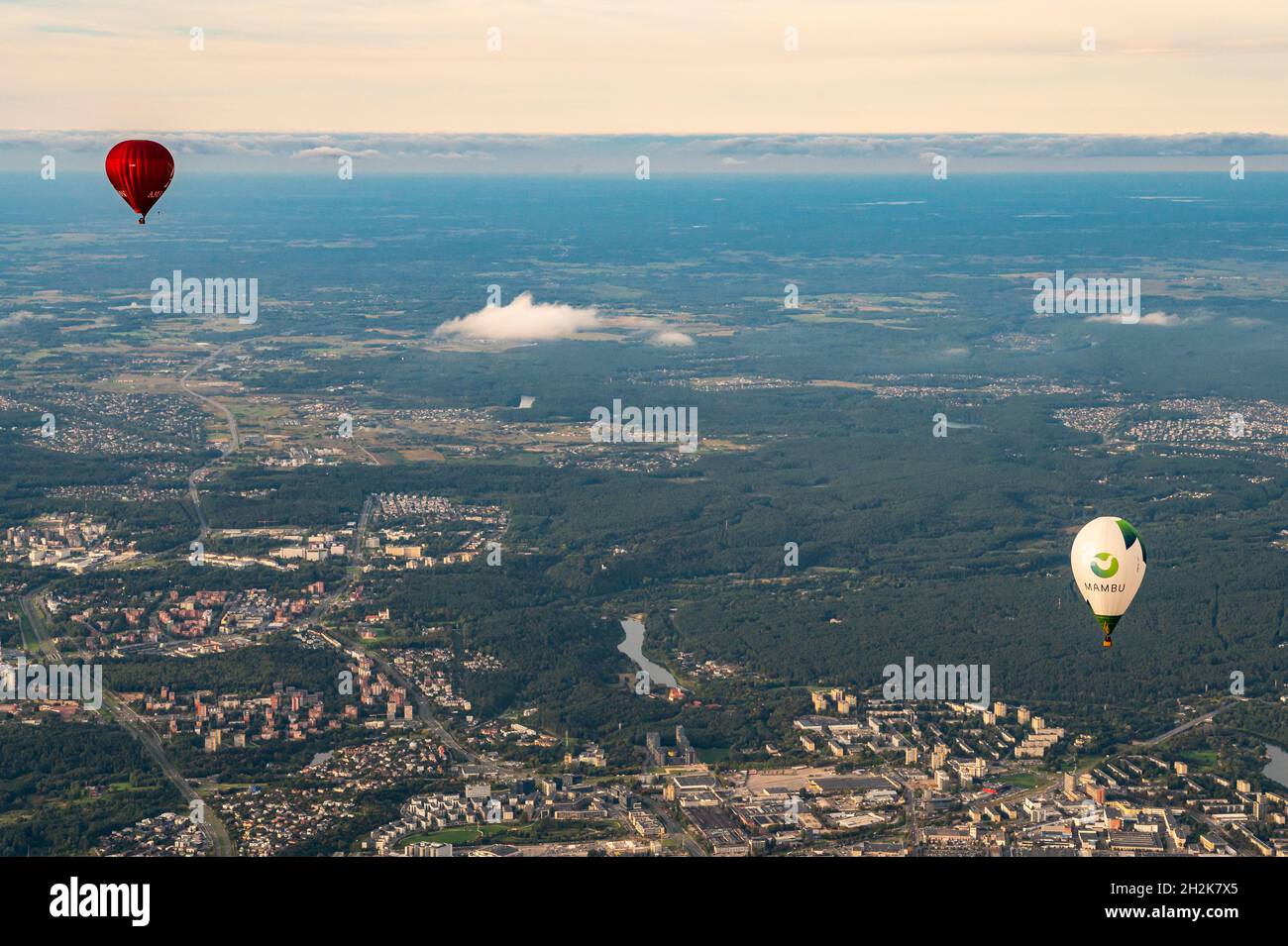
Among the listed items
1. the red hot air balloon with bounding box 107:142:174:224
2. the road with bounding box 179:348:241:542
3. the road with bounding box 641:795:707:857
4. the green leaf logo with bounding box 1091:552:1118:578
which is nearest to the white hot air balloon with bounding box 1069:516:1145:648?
the green leaf logo with bounding box 1091:552:1118:578

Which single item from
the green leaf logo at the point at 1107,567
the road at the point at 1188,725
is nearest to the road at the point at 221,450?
the road at the point at 1188,725

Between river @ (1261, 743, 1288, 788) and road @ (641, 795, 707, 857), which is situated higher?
road @ (641, 795, 707, 857)

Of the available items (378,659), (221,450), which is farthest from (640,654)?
(221,450)

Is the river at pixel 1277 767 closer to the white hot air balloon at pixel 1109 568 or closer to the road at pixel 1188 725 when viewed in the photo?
the road at pixel 1188 725

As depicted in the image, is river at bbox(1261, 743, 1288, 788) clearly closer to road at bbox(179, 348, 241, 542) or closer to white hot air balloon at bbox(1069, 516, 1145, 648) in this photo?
white hot air balloon at bbox(1069, 516, 1145, 648)
